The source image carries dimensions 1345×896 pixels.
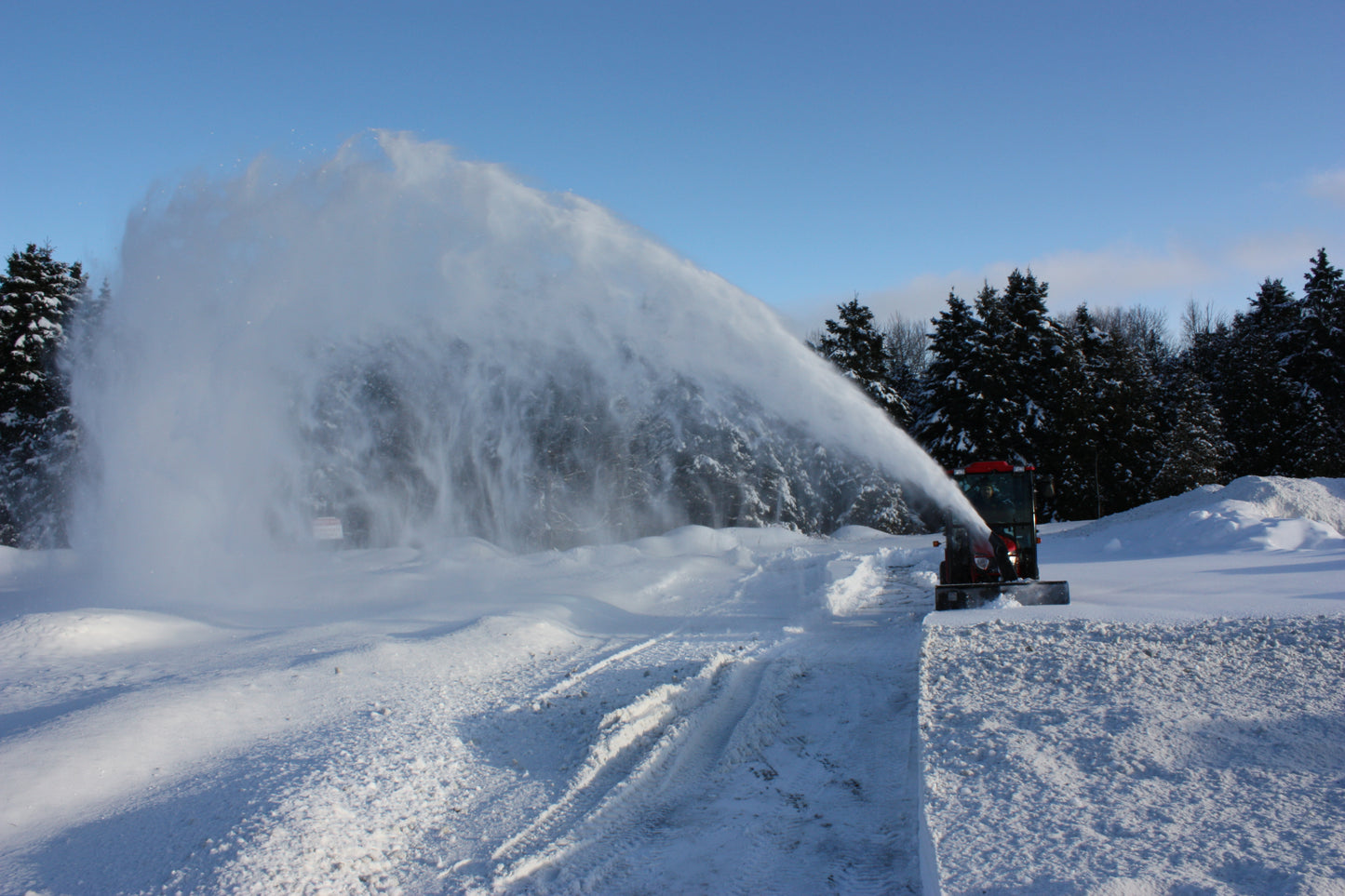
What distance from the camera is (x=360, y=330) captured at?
14.5 meters

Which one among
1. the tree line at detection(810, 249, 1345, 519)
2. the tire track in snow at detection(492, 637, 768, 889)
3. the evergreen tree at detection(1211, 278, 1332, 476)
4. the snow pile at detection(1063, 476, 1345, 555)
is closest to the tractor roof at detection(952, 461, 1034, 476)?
the tire track in snow at detection(492, 637, 768, 889)

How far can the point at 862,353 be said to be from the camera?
37188 mm

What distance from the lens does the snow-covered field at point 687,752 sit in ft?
12.2

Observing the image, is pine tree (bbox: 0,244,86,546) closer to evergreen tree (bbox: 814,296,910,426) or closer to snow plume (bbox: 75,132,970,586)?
snow plume (bbox: 75,132,970,586)

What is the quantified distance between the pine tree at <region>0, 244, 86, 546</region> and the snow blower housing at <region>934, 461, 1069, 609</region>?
1275 inches

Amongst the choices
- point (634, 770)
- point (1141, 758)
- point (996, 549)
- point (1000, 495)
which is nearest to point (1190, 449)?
point (1000, 495)

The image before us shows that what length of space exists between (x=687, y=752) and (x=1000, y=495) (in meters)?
6.78

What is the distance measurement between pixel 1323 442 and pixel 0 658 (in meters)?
42.7

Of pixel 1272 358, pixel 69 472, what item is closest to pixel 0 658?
pixel 69 472

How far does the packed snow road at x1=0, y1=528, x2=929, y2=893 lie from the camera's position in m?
3.99

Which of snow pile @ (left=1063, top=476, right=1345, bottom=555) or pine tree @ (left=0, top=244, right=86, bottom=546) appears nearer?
snow pile @ (left=1063, top=476, right=1345, bottom=555)

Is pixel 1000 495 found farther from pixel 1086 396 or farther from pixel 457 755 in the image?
pixel 1086 396

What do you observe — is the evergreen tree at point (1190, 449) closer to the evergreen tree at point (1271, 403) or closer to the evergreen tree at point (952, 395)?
the evergreen tree at point (1271, 403)

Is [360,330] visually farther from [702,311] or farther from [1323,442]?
[1323,442]
